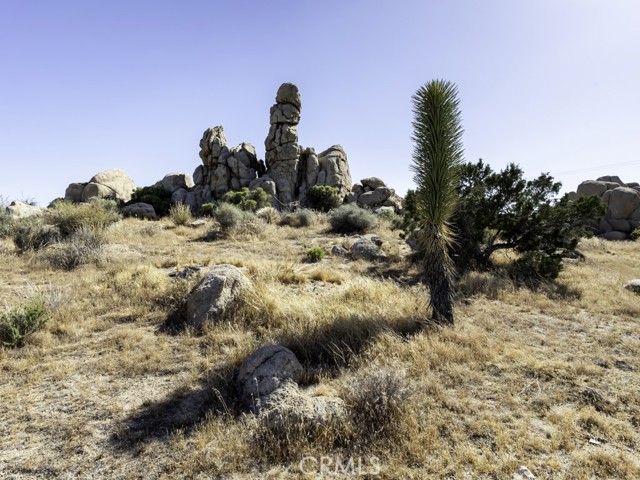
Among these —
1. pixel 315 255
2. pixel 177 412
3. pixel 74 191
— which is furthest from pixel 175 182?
pixel 177 412

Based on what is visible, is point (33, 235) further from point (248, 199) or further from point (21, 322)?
point (248, 199)

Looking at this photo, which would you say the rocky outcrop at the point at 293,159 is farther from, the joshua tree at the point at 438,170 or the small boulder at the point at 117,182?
the joshua tree at the point at 438,170

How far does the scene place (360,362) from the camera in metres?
4.74

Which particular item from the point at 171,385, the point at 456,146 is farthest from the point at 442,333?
the point at 171,385

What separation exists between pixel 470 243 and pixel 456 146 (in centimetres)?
572

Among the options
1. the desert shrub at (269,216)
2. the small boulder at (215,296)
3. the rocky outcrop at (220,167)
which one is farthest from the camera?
the rocky outcrop at (220,167)

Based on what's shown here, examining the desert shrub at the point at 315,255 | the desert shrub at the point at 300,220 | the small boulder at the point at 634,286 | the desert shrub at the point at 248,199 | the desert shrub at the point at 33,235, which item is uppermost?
the desert shrub at the point at 248,199

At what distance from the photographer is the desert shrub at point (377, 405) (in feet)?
11.1

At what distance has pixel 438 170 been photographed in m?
6.33

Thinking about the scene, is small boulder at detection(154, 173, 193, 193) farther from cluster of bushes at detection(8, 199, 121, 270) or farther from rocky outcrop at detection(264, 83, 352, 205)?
cluster of bushes at detection(8, 199, 121, 270)

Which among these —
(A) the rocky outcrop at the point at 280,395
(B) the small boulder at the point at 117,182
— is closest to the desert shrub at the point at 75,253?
(A) the rocky outcrop at the point at 280,395

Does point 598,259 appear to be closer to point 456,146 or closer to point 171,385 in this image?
point 456,146

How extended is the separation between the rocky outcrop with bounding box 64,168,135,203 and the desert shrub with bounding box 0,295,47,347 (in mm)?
22190

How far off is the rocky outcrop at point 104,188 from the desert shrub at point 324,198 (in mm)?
14400
